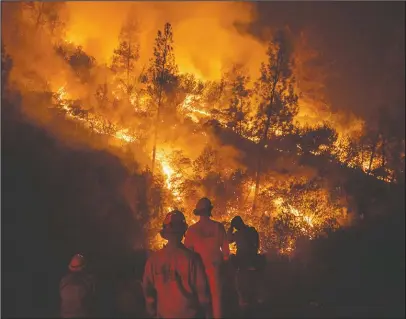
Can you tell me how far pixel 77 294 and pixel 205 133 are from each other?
17.3 metres

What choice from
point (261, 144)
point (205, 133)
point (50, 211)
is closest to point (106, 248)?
point (50, 211)

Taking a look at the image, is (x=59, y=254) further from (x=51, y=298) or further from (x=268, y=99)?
(x=268, y=99)

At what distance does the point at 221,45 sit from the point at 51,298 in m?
24.3

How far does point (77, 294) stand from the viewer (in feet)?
20.4

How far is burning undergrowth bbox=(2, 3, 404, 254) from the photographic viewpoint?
19.2 metres

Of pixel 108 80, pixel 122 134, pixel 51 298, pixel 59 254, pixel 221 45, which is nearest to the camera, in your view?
pixel 51 298

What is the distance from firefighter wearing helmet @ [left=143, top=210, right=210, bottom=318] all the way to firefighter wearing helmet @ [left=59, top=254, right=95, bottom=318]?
5.36ft

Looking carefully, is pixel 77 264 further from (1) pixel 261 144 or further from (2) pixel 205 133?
(2) pixel 205 133

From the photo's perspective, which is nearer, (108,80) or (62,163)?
(62,163)

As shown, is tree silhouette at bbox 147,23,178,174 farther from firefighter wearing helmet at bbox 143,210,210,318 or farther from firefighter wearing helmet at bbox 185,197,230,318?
firefighter wearing helmet at bbox 143,210,210,318

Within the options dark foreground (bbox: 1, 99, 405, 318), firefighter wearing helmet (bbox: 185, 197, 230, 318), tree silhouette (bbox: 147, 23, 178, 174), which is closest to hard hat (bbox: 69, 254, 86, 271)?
firefighter wearing helmet (bbox: 185, 197, 230, 318)

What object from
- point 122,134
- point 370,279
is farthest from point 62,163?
point 370,279

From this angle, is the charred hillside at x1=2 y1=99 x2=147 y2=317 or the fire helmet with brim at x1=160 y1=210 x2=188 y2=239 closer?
the fire helmet with brim at x1=160 y1=210 x2=188 y2=239

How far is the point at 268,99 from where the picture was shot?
64.6 feet
